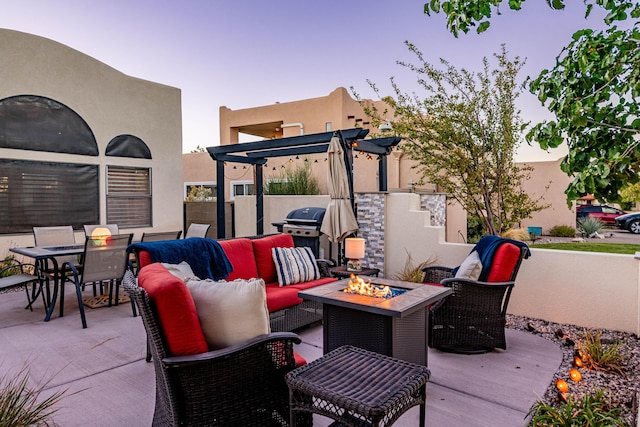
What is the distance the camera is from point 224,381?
2170mm

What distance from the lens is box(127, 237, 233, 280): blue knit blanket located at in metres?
3.91

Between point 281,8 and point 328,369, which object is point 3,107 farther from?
point 328,369

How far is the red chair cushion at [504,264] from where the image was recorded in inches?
157

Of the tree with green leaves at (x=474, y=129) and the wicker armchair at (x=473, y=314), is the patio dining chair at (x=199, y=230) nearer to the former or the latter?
the tree with green leaves at (x=474, y=129)

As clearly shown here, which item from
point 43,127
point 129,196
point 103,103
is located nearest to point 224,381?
point 43,127

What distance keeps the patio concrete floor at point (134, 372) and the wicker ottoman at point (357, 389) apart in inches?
25.5

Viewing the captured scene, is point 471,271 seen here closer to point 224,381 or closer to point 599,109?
point 599,109

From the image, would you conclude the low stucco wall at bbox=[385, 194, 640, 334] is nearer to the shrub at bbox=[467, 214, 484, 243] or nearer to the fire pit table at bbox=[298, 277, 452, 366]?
the fire pit table at bbox=[298, 277, 452, 366]

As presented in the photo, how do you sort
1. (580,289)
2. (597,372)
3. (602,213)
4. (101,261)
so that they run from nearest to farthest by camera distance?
(597,372), (580,289), (101,261), (602,213)

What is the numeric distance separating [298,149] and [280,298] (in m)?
4.82

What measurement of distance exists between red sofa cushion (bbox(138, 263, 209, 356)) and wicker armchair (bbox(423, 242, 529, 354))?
2584 mm

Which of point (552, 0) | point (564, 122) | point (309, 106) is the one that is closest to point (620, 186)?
point (564, 122)

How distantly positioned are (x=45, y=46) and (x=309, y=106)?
796 centimetres

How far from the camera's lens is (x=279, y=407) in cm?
232
